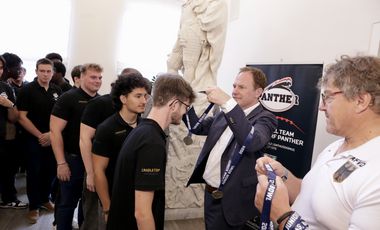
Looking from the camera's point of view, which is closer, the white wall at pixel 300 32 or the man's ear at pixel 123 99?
the man's ear at pixel 123 99

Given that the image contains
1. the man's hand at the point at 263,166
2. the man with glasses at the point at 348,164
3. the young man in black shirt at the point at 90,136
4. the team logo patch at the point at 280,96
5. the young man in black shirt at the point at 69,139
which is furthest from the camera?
the team logo patch at the point at 280,96

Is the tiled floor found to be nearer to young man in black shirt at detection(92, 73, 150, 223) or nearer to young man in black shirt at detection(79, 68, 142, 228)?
young man in black shirt at detection(79, 68, 142, 228)

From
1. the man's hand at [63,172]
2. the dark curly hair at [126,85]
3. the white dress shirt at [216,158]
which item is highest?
the dark curly hair at [126,85]

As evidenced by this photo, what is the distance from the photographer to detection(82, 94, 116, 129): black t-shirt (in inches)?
83.0

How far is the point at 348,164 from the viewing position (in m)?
0.92

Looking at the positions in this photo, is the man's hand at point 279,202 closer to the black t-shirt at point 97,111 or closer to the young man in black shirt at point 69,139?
the black t-shirt at point 97,111

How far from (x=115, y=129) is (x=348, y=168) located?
1.31 m

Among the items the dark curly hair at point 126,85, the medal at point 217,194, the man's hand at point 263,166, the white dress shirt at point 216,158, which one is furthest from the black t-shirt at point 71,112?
the man's hand at point 263,166

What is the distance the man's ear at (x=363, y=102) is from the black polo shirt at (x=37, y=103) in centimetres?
301

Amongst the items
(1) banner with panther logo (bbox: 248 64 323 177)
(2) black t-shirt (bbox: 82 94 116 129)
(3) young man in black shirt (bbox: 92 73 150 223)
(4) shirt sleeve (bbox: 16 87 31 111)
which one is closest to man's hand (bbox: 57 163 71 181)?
(2) black t-shirt (bbox: 82 94 116 129)

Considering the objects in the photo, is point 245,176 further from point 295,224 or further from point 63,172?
point 63,172

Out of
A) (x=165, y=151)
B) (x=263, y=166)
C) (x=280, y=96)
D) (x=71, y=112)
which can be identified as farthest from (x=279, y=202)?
(x=280, y=96)

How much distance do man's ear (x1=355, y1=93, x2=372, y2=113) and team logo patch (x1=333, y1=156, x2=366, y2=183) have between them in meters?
0.15

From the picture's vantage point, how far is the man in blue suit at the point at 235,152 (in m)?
1.62
